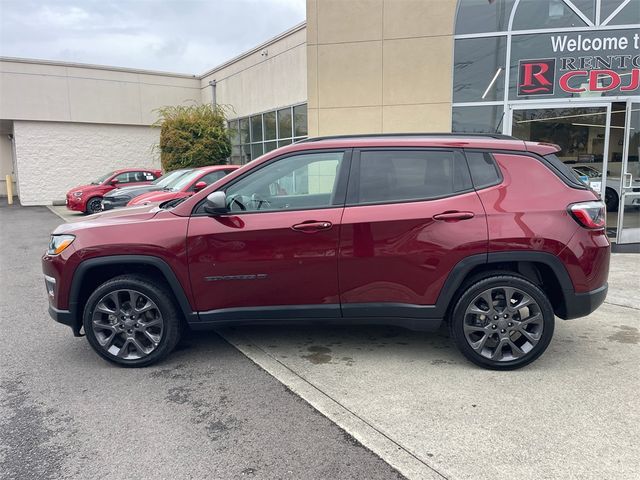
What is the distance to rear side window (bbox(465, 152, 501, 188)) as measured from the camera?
148 inches

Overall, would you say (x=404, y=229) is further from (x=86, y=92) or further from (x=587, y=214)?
(x=86, y=92)

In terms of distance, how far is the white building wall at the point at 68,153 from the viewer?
70.9 feet

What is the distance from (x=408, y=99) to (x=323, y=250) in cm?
680

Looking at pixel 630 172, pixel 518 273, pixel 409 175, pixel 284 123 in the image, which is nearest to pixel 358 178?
pixel 409 175

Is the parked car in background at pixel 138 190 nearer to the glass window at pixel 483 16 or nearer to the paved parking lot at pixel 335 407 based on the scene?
the paved parking lot at pixel 335 407

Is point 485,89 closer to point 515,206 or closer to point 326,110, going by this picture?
point 326,110

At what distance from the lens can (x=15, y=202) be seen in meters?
24.0

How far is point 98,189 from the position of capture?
1608 cm

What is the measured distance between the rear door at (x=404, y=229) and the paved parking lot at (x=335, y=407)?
0.61 m

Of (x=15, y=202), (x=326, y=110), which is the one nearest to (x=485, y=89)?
(x=326, y=110)

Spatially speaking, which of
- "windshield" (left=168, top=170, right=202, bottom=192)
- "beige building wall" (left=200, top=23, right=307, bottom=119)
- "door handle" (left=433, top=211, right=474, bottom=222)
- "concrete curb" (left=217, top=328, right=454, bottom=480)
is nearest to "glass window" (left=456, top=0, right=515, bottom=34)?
"windshield" (left=168, top=170, right=202, bottom=192)

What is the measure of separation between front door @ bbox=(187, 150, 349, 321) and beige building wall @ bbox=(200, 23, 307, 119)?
36.9 ft

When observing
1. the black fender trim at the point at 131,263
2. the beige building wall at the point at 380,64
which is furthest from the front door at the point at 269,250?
the beige building wall at the point at 380,64

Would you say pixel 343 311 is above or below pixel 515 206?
below
